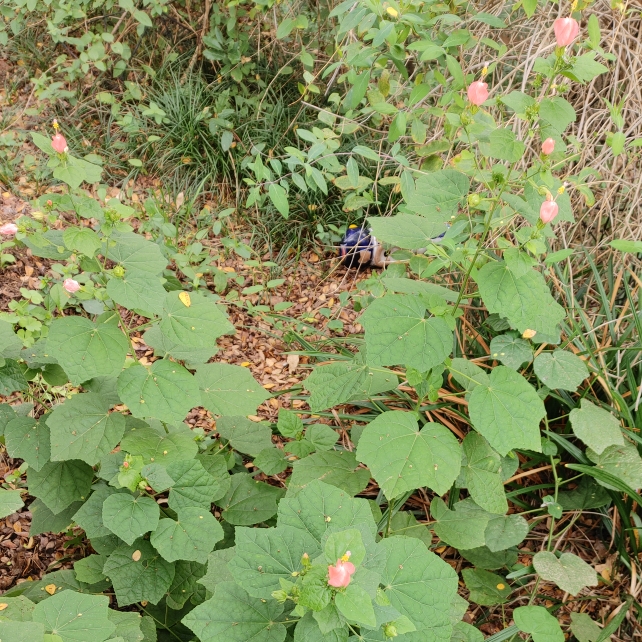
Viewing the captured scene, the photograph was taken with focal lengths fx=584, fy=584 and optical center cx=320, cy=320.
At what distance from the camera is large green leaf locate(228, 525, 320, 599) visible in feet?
3.62

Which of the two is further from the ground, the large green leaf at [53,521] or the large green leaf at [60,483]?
the large green leaf at [60,483]

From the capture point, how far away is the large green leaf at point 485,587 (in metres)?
1.95

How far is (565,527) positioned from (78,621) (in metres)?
1.68

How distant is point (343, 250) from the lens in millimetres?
3535

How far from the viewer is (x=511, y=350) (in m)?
1.98

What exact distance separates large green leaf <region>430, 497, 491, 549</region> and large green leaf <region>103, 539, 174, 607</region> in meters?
0.84

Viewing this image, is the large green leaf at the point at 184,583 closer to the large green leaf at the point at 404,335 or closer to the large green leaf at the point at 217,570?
the large green leaf at the point at 217,570

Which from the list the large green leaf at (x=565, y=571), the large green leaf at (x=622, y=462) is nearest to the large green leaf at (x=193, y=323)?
the large green leaf at (x=565, y=571)

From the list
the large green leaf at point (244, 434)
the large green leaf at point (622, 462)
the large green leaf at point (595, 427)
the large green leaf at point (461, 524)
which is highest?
the large green leaf at point (595, 427)

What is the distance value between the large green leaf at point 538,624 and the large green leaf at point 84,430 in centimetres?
126

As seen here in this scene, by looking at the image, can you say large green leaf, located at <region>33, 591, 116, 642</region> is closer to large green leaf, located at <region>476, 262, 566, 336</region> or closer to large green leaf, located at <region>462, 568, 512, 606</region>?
large green leaf, located at <region>476, 262, 566, 336</region>

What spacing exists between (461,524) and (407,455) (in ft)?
1.67

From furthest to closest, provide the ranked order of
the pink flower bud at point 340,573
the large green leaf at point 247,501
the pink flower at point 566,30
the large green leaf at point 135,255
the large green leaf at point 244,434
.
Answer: the large green leaf at point 244,434 < the large green leaf at point 247,501 < the large green leaf at point 135,255 < the pink flower at point 566,30 < the pink flower bud at point 340,573

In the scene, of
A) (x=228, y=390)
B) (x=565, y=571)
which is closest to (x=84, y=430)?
(x=228, y=390)
